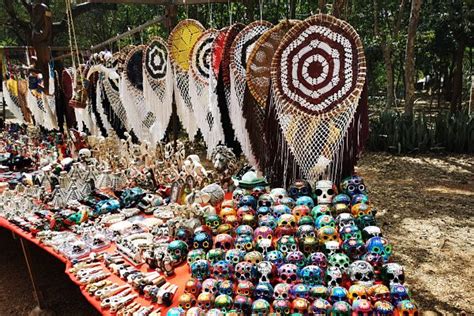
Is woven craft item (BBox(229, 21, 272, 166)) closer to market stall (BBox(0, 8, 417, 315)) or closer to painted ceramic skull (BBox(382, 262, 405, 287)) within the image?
market stall (BBox(0, 8, 417, 315))

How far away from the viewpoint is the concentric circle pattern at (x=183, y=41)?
3342 millimetres

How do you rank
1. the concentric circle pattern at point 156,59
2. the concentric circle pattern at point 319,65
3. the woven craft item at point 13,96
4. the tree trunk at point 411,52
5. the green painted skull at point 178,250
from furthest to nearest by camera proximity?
the tree trunk at point 411,52, the woven craft item at point 13,96, the concentric circle pattern at point 156,59, the concentric circle pattern at point 319,65, the green painted skull at point 178,250

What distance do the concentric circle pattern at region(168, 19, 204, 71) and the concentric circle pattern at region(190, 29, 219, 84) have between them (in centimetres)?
8

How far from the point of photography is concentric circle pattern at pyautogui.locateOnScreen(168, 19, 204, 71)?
334 centimetres

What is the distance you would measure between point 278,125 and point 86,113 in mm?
2948

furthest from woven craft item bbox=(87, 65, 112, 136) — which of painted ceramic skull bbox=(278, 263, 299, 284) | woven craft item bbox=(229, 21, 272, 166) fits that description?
painted ceramic skull bbox=(278, 263, 299, 284)

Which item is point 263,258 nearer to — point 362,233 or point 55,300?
point 362,233

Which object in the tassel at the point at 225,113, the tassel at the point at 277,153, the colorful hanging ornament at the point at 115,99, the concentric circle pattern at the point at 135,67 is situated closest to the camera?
the tassel at the point at 277,153

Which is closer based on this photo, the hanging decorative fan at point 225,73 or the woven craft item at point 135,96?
the hanging decorative fan at point 225,73

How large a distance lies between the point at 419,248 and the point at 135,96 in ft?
10.4

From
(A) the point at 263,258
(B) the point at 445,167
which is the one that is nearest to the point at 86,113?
(A) the point at 263,258

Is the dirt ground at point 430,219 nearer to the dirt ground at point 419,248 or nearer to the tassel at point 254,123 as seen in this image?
the dirt ground at point 419,248

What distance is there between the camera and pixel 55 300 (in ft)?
11.6

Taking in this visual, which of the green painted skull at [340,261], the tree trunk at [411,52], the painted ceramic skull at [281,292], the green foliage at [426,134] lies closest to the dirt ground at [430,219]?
the green foliage at [426,134]
